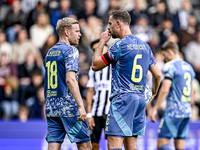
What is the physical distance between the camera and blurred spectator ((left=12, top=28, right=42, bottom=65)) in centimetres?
1383

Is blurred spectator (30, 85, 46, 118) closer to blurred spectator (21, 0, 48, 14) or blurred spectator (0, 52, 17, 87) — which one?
blurred spectator (0, 52, 17, 87)

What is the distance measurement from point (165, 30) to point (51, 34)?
3757 millimetres

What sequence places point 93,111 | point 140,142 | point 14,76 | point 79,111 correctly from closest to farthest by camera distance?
point 79,111 → point 93,111 → point 140,142 → point 14,76

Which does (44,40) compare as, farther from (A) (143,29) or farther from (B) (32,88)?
(A) (143,29)

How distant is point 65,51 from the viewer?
6172mm

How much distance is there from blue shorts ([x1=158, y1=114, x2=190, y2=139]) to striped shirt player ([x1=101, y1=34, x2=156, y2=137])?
2.38 m

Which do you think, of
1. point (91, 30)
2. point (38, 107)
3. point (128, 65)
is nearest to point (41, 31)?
point (91, 30)

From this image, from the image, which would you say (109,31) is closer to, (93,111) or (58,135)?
(58,135)

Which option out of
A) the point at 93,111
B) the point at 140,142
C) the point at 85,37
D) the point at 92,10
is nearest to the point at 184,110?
the point at 93,111

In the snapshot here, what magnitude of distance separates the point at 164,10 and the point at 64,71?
969cm

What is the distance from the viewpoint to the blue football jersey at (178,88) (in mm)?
8102

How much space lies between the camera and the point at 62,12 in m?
14.7

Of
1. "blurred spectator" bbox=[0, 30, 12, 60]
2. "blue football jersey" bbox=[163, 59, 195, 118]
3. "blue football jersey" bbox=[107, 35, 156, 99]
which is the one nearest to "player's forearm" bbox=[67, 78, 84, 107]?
"blue football jersey" bbox=[107, 35, 156, 99]

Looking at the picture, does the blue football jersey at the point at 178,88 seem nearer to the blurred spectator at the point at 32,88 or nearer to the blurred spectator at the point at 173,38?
the blurred spectator at the point at 32,88
